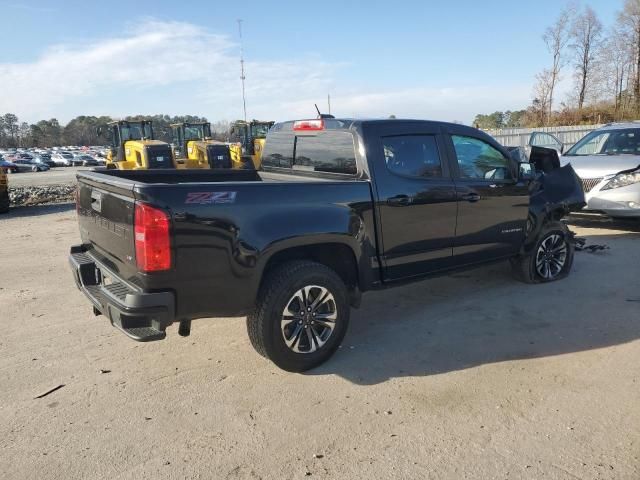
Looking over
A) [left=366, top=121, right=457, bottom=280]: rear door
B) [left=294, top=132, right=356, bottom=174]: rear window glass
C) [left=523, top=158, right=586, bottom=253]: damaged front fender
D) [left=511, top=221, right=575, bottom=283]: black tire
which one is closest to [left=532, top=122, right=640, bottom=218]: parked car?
[left=523, top=158, right=586, bottom=253]: damaged front fender

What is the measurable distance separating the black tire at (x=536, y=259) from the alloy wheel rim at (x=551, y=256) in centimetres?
1

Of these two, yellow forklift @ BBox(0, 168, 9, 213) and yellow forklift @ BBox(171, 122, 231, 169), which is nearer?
yellow forklift @ BBox(0, 168, 9, 213)

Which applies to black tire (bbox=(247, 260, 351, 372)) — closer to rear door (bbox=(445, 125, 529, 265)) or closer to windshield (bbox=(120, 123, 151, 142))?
rear door (bbox=(445, 125, 529, 265))

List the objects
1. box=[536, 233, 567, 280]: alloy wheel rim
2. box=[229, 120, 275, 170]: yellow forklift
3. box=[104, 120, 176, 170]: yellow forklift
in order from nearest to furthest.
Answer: box=[536, 233, 567, 280]: alloy wheel rim
box=[104, 120, 176, 170]: yellow forklift
box=[229, 120, 275, 170]: yellow forklift

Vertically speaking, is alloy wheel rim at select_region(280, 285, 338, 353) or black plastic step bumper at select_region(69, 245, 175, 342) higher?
black plastic step bumper at select_region(69, 245, 175, 342)

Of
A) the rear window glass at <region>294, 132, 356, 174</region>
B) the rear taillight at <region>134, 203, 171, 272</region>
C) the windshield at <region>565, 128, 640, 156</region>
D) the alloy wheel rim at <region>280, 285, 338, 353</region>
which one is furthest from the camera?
the windshield at <region>565, 128, 640, 156</region>

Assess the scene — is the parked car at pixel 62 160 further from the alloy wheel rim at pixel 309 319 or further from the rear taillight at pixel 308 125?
the alloy wheel rim at pixel 309 319

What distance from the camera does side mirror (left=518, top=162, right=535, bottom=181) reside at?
5457mm

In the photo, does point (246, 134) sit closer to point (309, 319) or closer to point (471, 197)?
point (471, 197)

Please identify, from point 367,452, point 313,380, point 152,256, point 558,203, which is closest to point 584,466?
point 367,452

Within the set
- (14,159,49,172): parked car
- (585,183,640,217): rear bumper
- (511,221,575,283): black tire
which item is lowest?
(14,159,49,172): parked car

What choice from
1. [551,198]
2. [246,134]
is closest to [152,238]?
[551,198]

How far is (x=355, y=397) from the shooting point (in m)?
3.52

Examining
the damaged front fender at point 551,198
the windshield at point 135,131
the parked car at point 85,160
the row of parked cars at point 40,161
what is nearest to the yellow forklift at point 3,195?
the windshield at point 135,131
